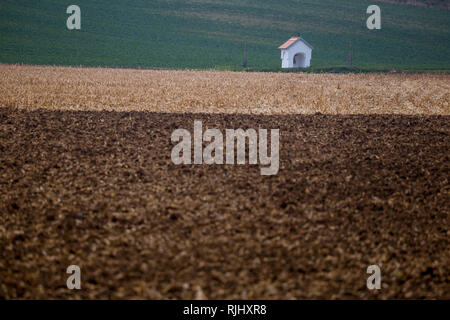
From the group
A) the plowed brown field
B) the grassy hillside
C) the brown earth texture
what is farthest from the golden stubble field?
the grassy hillside

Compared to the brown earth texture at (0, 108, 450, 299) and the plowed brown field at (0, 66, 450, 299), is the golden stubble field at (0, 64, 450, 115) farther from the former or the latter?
the brown earth texture at (0, 108, 450, 299)

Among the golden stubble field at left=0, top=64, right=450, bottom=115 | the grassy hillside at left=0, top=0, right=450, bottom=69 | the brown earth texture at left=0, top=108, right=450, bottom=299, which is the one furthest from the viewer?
the grassy hillside at left=0, top=0, right=450, bottom=69

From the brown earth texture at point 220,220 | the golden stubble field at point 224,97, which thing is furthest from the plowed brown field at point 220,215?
the golden stubble field at point 224,97

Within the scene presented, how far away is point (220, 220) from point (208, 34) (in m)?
49.1

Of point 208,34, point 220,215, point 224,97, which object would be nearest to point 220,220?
point 220,215

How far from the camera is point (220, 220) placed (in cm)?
538

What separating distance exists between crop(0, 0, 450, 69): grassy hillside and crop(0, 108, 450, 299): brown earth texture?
1177 inches

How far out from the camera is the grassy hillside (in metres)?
40.8

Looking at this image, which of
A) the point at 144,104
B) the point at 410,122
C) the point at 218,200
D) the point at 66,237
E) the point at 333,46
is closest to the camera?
the point at 66,237

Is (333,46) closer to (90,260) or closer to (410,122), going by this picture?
(410,122)

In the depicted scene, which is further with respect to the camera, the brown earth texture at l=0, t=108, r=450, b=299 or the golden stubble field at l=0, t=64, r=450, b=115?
the golden stubble field at l=0, t=64, r=450, b=115
